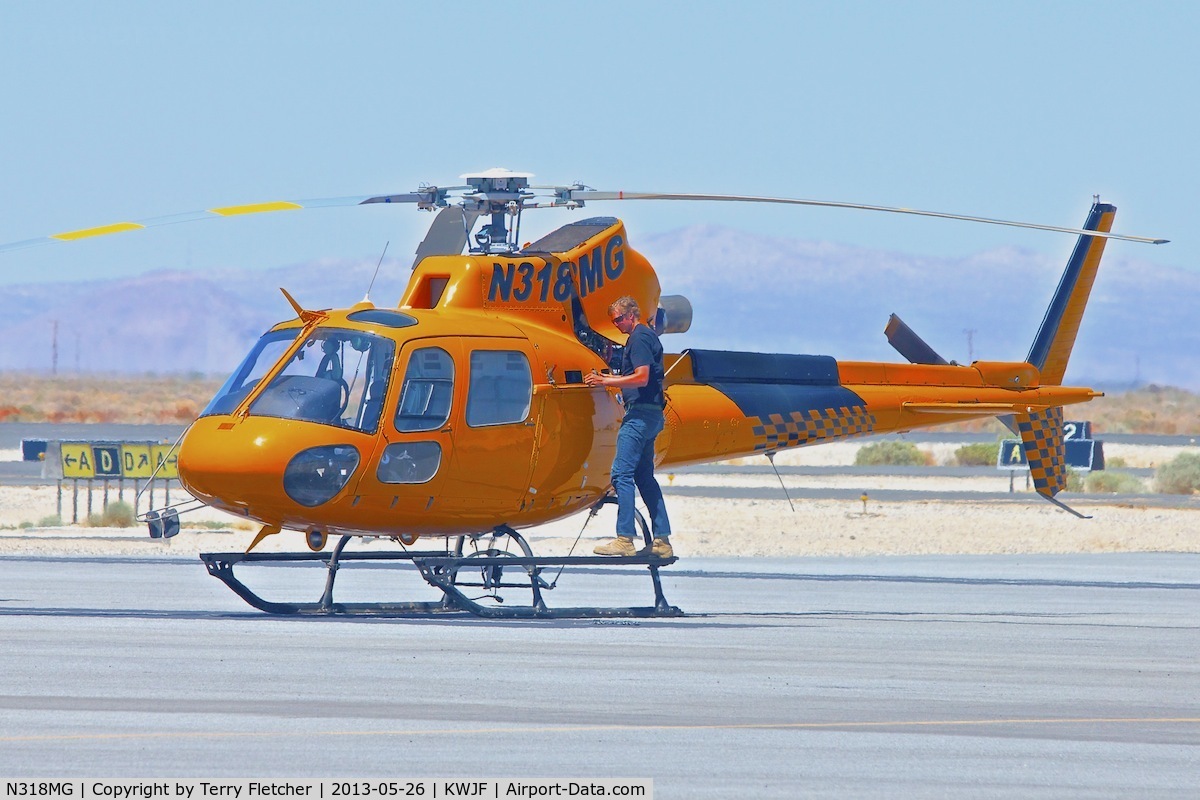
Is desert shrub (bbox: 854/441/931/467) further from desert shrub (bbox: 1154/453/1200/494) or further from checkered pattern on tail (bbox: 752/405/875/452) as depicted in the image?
checkered pattern on tail (bbox: 752/405/875/452)

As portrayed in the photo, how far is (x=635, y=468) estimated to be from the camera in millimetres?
13930

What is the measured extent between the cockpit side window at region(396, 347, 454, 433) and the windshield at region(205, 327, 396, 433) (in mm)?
178

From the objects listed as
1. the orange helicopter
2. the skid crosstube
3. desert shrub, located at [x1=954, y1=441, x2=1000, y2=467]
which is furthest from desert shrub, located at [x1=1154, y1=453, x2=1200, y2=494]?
the skid crosstube

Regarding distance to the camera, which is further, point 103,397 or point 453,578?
point 103,397

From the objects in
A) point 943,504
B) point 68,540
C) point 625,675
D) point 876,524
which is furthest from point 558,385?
point 943,504

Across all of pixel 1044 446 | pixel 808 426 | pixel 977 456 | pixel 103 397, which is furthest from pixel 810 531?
pixel 103 397

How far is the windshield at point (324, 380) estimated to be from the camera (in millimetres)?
12742

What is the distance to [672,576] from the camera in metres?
20.0

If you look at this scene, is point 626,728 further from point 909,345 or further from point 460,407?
point 909,345

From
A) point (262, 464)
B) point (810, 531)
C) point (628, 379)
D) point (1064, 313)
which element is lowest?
point (810, 531)

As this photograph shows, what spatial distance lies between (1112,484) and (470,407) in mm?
38885

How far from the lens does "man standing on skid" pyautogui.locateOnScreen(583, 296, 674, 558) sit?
544 inches
